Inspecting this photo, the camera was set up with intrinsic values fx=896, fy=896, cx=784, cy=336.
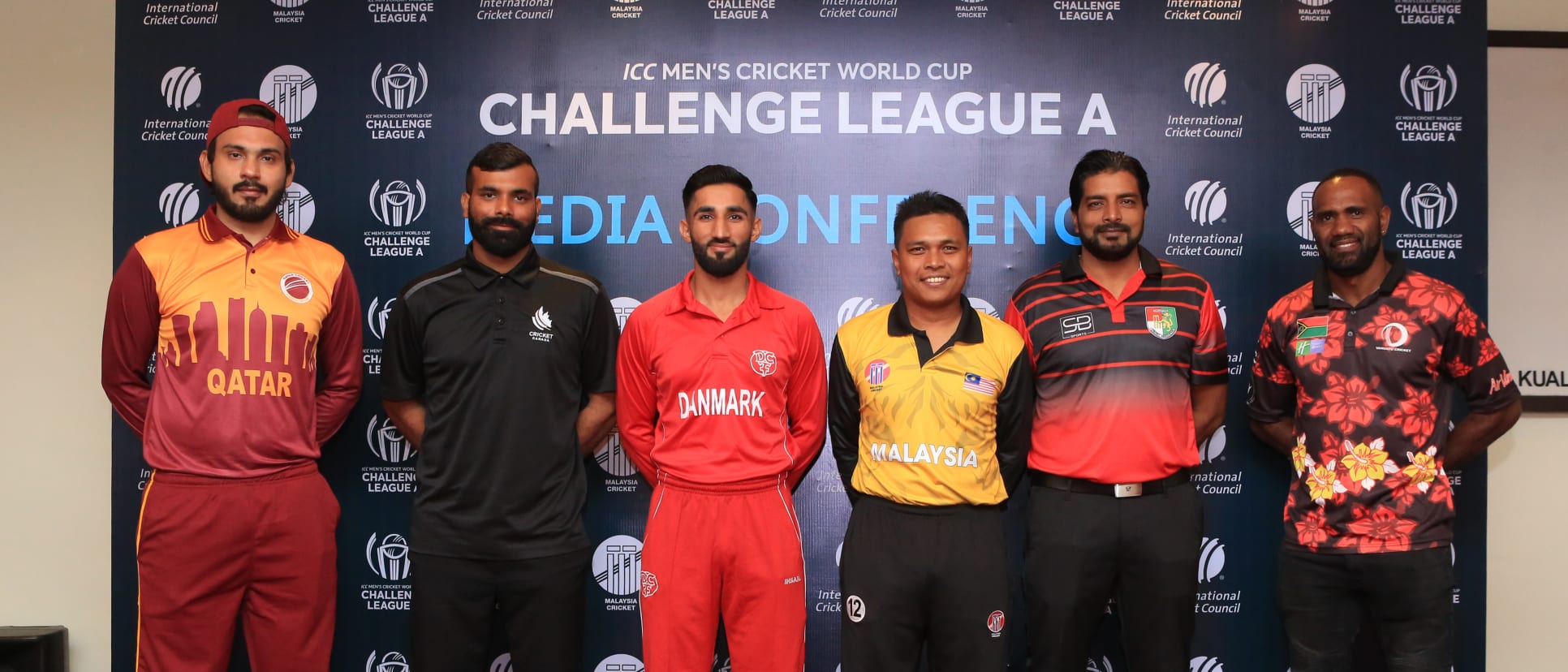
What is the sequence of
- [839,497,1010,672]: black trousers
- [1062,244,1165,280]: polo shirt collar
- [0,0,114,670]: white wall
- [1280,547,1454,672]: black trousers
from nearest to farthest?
[839,497,1010,672]: black trousers
[1280,547,1454,672]: black trousers
[1062,244,1165,280]: polo shirt collar
[0,0,114,670]: white wall

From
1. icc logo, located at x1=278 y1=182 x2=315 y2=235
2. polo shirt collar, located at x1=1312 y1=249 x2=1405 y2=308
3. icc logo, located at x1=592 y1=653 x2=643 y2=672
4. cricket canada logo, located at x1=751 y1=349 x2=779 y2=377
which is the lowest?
icc logo, located at x1=592 y1=653 x2=643 y2=672

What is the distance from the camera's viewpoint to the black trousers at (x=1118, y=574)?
260 centimetres

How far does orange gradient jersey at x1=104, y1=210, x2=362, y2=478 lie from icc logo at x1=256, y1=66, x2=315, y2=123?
0.84 meters

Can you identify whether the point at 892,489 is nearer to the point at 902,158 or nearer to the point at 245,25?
→ the point at 902,158

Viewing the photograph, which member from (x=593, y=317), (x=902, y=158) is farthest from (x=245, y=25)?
(x=902, y=158)

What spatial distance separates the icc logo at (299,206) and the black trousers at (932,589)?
2.41m

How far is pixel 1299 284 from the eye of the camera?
332 centimetres

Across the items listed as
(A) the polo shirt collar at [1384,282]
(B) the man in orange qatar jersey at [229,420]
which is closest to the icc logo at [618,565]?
(B) the man in orange qatar jersey at [229,420]

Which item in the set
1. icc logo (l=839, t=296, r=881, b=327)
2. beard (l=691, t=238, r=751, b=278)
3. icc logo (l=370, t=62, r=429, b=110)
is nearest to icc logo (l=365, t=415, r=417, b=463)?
icc logo (l=370, t=62, r=429, b=110)

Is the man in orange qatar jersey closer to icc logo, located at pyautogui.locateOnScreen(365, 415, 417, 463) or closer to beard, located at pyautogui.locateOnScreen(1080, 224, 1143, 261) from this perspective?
icc logo, located at pyautogui.locateOnScreen(365, 415, 417, 463)

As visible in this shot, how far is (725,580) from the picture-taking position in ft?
8.45

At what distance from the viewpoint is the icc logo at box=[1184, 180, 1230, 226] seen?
10.9 ft

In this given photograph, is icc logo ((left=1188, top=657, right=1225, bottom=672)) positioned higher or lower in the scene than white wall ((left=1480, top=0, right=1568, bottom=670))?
lower

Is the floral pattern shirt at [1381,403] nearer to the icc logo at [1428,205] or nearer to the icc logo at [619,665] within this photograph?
the icc logo at [1428,205]
